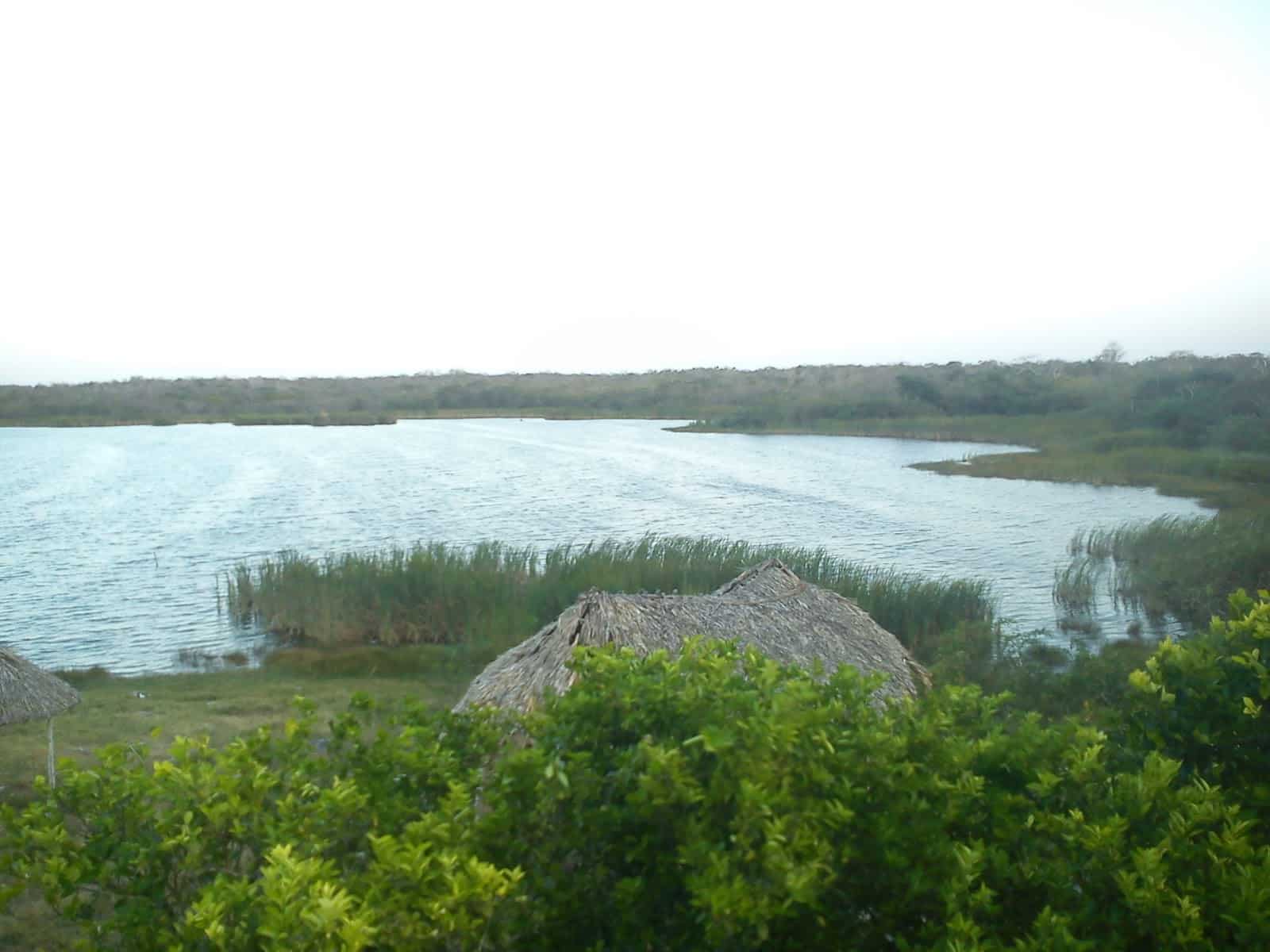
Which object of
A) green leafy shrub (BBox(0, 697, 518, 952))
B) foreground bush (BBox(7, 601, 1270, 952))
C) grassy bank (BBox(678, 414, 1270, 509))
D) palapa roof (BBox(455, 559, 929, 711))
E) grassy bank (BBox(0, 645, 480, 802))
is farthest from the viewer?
grassy bank (BBox(678, 414, 1270, 509))

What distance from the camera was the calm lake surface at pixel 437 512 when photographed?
2078cm

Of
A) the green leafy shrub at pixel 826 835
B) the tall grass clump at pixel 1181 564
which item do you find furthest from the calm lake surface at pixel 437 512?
the green leafy shrub at pixel 826 835

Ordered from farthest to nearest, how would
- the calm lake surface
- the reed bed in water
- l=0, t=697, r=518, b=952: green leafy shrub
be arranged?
1. the calm lake surface
2. the reed bed in water
3. l=0, t=697, r=518, b=952: green leafy shrub

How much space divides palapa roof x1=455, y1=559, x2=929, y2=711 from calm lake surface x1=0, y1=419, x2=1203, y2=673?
875 centimetres

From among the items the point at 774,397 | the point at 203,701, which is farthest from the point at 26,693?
the point at 774,397

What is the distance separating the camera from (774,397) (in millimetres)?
83438

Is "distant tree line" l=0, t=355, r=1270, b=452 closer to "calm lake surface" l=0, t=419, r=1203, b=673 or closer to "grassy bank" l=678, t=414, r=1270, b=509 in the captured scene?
"grassy bank" l=678, t=414, r=1270, b=509

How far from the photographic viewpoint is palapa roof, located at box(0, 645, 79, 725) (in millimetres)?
9367

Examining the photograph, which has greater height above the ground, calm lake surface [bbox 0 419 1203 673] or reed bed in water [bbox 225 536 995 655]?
reed bed in water [bbox 225 536 995 655]

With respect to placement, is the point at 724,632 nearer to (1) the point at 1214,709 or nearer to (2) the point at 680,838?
(1) the point at 1214,709

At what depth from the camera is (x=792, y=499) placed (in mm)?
35375

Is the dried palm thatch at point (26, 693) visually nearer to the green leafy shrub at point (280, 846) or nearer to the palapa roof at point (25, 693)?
the palapa roof at point (25, 693)

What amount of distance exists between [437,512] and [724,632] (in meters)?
24.8

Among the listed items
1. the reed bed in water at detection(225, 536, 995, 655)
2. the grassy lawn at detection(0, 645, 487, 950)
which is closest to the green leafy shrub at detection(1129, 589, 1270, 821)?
the grassy lawn at detection(0, 645, 487, 950)
